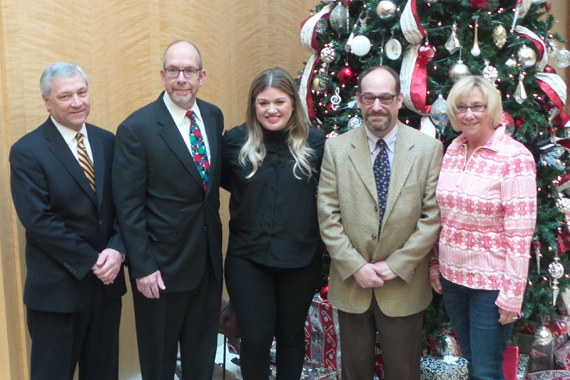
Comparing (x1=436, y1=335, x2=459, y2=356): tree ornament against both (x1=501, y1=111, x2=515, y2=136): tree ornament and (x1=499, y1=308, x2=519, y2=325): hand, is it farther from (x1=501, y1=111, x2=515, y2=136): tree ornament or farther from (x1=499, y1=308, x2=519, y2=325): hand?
(x1=501, y1=111, x2=515, y2=136): tree ornament

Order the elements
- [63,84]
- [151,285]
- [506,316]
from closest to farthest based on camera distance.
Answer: [506,316] → [63,84] → [151,285]

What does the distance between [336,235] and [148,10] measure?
1838mm

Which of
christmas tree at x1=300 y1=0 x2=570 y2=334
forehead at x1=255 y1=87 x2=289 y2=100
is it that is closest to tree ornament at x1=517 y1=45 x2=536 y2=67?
christmas tree at x1=300 y1=0 x2=570 y2=334

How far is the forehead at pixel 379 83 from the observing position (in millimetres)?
2338

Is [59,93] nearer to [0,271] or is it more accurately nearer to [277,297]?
[0,271]

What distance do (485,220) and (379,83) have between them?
0.70 metres

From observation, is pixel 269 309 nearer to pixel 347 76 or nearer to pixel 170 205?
pixel 170 205

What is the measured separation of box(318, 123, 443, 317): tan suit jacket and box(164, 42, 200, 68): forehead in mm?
734

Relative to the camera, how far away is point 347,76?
10.3 ft

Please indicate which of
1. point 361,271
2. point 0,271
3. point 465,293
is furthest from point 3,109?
point 465,293

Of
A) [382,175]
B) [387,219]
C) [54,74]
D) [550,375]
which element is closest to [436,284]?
[387,219]

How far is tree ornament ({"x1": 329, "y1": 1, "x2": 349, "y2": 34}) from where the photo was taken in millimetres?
3152

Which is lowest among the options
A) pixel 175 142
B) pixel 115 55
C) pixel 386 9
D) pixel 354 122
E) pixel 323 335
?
pixel 323 335

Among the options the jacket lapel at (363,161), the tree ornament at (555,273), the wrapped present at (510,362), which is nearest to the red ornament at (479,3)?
the jacket lapel at (363,161)
